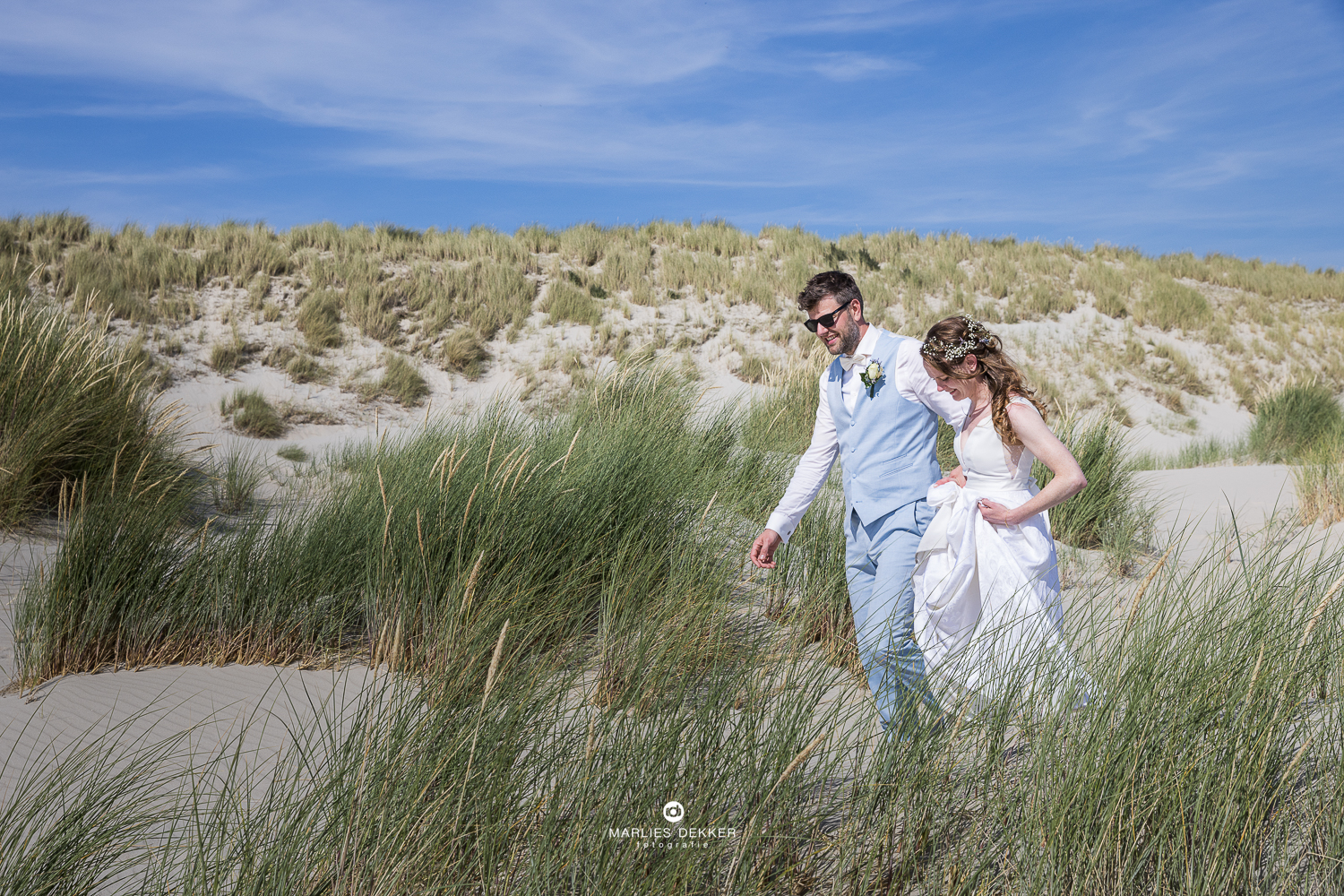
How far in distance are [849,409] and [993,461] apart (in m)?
0.63

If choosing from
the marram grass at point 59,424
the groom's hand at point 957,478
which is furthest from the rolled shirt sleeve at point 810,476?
the marram grass at point 59,424

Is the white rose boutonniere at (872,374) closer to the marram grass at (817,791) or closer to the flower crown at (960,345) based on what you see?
the flower crown at (960,345)

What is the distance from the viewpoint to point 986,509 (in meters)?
2.57

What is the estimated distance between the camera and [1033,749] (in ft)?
5.96

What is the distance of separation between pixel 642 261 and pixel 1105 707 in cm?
1816

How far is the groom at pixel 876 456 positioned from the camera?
283 centimetres

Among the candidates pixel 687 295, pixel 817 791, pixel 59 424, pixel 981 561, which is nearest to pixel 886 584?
pixel 981 561

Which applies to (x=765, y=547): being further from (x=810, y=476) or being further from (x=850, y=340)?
(x=850, y=340)

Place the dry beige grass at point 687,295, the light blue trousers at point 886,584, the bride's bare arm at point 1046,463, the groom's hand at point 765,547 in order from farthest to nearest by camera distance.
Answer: the dry beige grass at point 687,295 < the groom's hand at point 765,547 < the light blue trousers at point 886,584 < the bride's bare arm at point 1046,463

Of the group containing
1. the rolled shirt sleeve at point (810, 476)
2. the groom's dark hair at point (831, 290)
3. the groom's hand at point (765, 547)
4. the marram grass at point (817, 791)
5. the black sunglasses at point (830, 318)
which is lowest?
the marram grass at point (817, 791)

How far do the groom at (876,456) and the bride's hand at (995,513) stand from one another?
0.99 ft

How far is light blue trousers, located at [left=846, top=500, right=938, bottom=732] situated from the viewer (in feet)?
8.66

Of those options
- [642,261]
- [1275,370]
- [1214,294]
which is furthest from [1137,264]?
[642,261]

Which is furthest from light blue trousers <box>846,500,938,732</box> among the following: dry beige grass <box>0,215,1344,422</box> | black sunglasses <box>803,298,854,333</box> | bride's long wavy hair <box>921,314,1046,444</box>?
dry beige grass <box>0,215,1344,422</box>
